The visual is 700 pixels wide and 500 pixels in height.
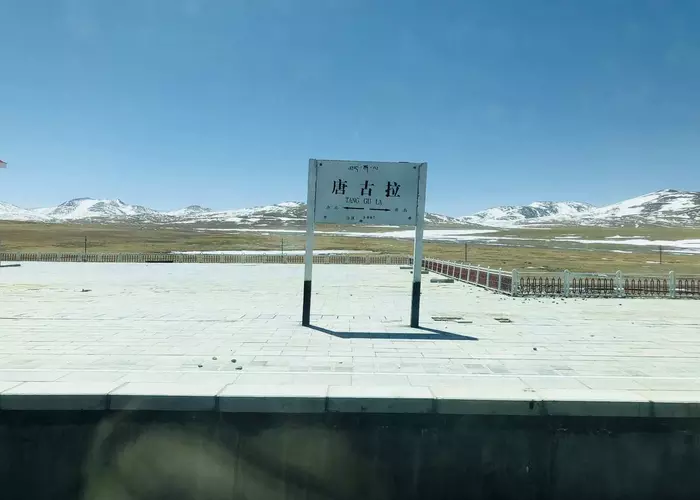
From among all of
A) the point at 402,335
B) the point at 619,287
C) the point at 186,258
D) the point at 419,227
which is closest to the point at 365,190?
the point at 419,227

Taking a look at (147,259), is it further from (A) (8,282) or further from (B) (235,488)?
(B) (235,488)

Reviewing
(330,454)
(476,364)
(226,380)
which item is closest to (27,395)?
(226,380)

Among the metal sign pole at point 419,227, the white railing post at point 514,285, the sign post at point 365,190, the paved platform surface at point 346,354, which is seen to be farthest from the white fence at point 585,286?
the sign post at point 365,190

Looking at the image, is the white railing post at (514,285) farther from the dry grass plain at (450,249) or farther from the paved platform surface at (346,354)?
the dry grass plain at (450,249)

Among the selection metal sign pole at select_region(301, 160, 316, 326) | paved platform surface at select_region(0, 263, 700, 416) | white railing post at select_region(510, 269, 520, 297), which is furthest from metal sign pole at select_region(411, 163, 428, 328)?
white railing post at select_region(510, 269, 520, 297)

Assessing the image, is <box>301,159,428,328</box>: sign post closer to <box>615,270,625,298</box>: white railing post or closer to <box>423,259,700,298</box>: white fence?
<box>423,259,700,298</box>: white fence

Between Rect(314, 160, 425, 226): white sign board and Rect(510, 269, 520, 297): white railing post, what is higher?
Rect(314, 160, 425, 226): white sign board

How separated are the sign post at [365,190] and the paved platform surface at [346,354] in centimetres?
217

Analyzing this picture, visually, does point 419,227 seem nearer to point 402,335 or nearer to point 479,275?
point 402,335

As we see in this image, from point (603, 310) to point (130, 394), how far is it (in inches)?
487

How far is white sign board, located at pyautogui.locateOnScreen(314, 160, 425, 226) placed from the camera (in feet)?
32.6

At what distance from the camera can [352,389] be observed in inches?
191

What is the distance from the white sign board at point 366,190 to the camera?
9.94 m

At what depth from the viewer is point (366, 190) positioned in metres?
9.98
